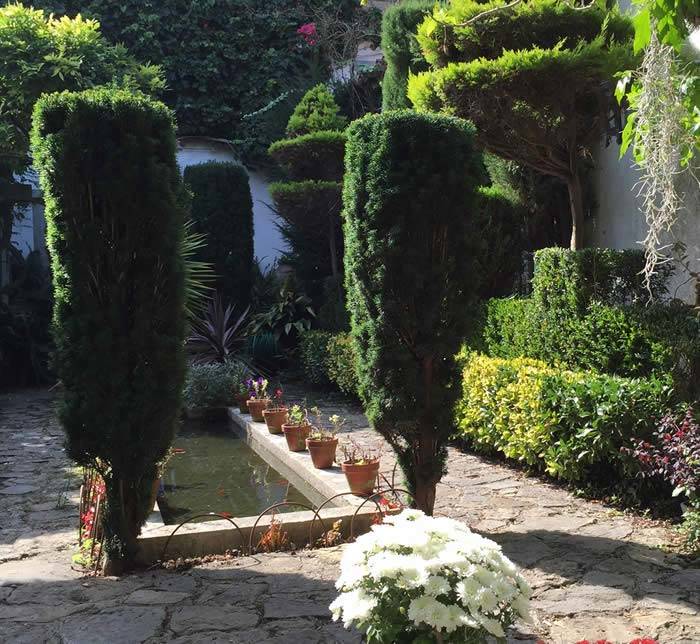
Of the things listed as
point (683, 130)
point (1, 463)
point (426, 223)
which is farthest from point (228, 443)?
point (683, 130)

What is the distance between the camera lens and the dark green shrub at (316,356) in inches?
445

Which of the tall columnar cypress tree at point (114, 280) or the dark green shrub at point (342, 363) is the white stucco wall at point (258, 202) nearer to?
the dark green shrub at point (342, 363)

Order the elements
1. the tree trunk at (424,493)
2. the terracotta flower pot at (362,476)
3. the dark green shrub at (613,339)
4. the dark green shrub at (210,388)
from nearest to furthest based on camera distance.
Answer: the tree trunk at (424,493) → the dark green shrub at (613,339) → the terracotta flower pot at (362,476) → the dark green shrub at (210,388)

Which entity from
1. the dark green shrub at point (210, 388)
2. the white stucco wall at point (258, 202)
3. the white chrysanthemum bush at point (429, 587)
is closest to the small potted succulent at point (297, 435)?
the dark green shrub at point (210, 388)

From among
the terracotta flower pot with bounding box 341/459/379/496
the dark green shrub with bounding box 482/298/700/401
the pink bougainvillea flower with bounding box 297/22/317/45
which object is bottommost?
the terracotta flower pot with bounding box 341/459/379/496

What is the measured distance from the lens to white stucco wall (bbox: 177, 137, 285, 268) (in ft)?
50.4

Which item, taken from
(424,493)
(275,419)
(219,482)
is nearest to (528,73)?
(424,493)

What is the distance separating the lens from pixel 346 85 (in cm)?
1503

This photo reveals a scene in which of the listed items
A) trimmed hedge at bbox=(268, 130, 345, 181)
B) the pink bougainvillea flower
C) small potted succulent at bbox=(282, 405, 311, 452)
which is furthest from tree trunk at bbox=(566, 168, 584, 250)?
the pink bougainvillea flower

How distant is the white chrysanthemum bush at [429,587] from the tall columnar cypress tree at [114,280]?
215 centimetres

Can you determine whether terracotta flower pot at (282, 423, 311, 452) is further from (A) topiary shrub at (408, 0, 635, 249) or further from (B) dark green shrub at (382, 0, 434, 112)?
(B) dark green shrub at (382, 0, 434, 112)

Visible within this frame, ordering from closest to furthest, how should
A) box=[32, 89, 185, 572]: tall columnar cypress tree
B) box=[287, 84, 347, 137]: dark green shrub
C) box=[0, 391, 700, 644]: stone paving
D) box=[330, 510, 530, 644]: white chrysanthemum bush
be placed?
box=[330, 510, 530, 644]: white chrysanthemum bush, box=[0, 391, 700, 644]: stone paving, box=[32, 89, 185, 572]: tall columnar cypress tree, box=[287, 84, 347, 137]: dark green shrub

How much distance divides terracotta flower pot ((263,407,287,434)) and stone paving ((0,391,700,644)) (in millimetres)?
2622

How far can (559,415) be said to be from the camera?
18.7ft
